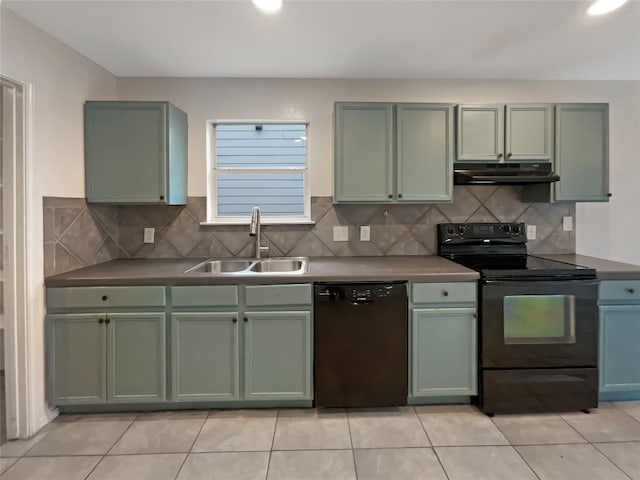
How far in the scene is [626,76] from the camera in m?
3.12

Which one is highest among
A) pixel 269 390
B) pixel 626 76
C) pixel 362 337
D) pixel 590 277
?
pixel 626 76

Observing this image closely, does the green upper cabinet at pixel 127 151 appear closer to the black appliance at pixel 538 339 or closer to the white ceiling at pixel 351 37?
the white ceiling at pixel 351 37

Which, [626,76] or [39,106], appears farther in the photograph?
[626,76]

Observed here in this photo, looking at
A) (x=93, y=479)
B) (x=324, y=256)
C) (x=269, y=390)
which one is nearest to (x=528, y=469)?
(x=269, y=390)

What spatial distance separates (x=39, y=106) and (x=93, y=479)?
2041 millimetres

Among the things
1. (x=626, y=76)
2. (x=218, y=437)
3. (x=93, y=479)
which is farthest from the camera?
(x=626, y=76)

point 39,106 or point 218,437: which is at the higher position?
point 39,106

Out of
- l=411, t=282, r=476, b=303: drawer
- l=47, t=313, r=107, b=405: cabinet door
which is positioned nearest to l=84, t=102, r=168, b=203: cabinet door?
l=47, t=313, r=107, b=405: cabinet door

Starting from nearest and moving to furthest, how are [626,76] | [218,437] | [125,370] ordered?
[218,437], [125,370], [626,76]

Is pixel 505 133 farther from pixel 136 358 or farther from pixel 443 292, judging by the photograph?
pixel 136 358

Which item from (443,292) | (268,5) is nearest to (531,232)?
(443,292)

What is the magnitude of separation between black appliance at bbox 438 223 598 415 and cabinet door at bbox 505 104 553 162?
3.00ft

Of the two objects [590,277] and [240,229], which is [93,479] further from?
[590,277]

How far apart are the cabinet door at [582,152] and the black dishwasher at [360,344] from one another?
160 centimetres
